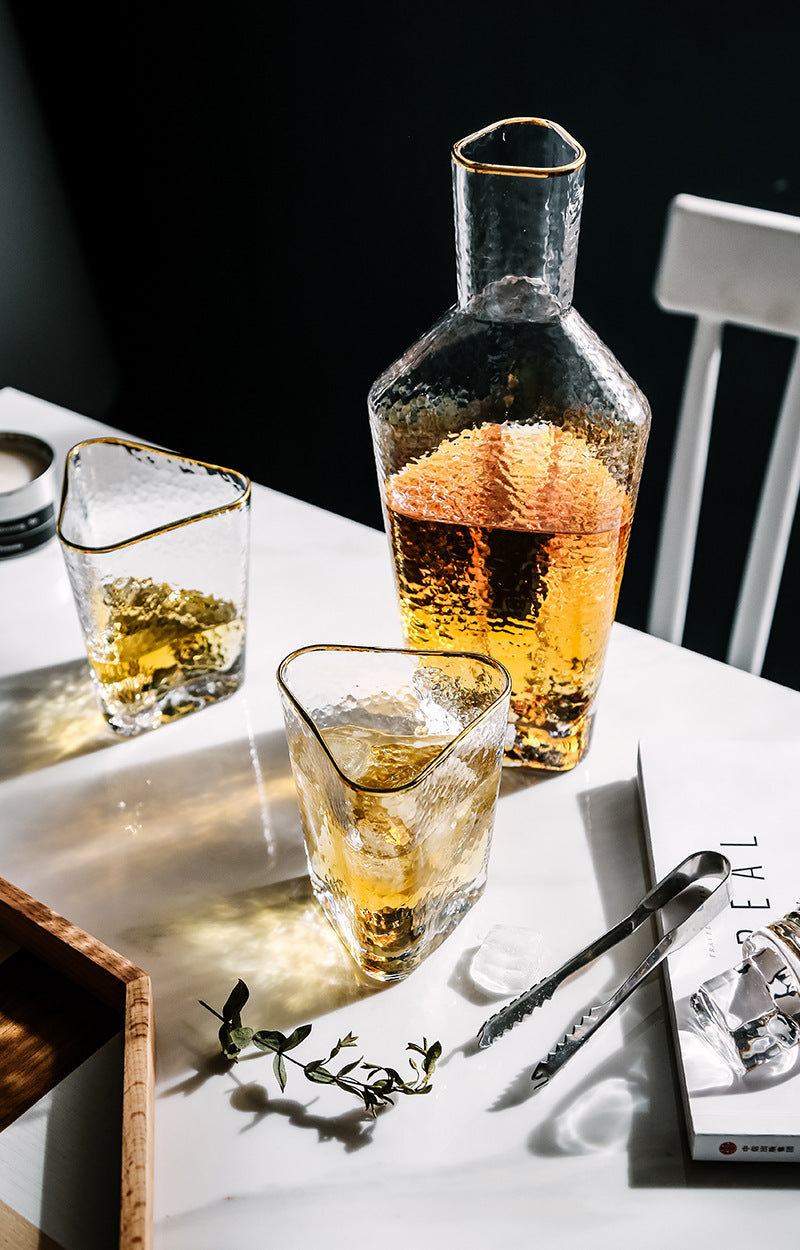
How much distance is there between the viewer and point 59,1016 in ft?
1.92

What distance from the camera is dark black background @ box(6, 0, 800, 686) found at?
1.28m

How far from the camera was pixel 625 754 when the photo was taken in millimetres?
724

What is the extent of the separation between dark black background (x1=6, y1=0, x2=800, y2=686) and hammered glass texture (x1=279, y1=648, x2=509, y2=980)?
954mm

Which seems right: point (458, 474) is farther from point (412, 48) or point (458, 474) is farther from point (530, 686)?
point (412, 48)

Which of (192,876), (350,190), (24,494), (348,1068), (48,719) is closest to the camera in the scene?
(348,1068)

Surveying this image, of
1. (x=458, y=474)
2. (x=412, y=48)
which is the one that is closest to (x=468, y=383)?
(x=458, y=474)

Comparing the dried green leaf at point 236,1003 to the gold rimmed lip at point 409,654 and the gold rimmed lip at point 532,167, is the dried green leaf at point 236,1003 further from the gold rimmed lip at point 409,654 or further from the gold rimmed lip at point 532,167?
the gold rimmed lip at point 532,167

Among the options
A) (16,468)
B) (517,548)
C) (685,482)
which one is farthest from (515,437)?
(16,468)

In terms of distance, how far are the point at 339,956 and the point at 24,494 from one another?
0.49 metres

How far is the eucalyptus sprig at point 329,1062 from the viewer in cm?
53

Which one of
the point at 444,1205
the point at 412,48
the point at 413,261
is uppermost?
the point at 412,48

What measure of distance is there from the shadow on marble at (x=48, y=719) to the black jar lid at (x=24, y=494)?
15cm

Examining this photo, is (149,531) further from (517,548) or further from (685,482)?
(685,482)

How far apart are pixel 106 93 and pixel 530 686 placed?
1.47 meters
